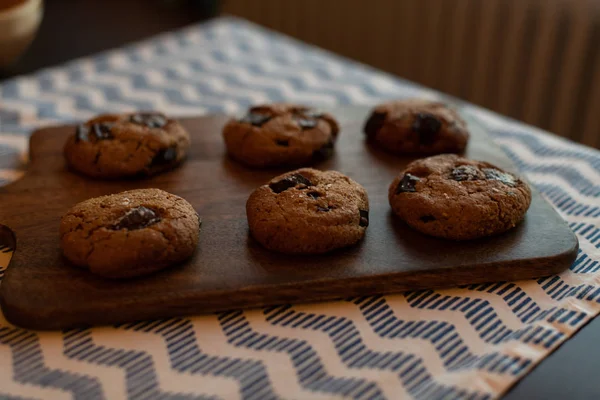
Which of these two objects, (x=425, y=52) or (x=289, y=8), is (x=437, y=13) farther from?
(x=289, y=8)

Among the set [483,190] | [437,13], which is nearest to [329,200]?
[483,190]

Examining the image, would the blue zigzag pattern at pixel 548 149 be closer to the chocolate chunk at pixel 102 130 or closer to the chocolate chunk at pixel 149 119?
the chocolate chunk at pixel 149 119

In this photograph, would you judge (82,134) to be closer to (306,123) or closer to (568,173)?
(306,123)

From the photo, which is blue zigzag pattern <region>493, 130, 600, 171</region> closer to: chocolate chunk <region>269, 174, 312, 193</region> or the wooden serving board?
the wooden serving board

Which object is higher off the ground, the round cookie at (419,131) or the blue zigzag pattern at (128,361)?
the round cookie at (419,131)

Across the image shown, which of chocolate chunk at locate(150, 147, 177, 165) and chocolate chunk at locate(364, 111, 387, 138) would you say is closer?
chocolate chunk at locate(150, 147, 177, 165)

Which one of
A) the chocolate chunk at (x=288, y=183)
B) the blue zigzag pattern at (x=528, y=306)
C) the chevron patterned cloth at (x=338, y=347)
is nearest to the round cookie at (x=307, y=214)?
the chocolate chunk at (x=288, y=183)

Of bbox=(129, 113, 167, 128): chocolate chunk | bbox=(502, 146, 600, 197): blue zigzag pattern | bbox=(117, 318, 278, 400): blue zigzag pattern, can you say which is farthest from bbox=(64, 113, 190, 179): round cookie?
bbox=(502, 146, 600, 197): blue zigzag pattern

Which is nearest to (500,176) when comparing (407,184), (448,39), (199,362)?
(407,184)

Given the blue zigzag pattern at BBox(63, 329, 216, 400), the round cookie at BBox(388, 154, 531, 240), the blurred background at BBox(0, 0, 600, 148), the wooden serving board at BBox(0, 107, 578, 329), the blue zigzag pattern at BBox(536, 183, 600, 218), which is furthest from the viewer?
the blurred background at BBox(0, 0, 600, 148)
